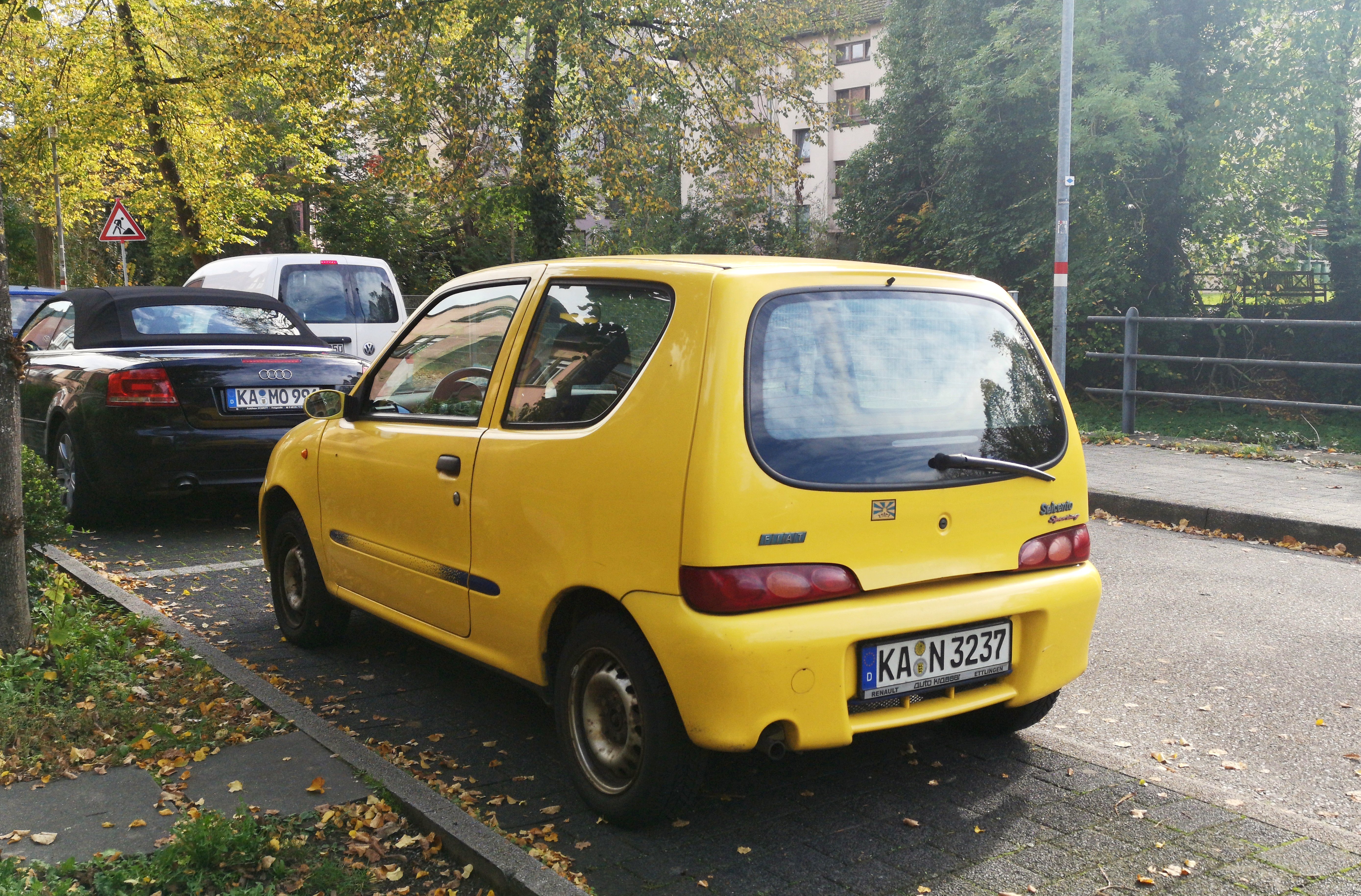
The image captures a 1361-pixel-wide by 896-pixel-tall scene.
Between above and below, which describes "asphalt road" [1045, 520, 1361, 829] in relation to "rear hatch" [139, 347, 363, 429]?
below

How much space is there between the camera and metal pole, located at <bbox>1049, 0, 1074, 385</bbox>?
1532cm

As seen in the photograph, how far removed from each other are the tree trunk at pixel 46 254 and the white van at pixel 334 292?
33.2 metres

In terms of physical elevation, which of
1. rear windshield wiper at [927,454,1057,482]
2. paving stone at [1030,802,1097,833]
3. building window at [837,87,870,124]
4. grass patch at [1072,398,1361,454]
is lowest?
paving stone at [1030,802,1097,833]

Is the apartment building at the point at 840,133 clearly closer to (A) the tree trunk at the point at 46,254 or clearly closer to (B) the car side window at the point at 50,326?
(A) the tree trunk at the point at 46,254

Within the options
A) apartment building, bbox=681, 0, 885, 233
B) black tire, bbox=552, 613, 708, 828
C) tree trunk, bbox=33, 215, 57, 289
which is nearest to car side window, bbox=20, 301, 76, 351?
black tire, bbox=552, 613, 708, 828

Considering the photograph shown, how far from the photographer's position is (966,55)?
2166 centimetres

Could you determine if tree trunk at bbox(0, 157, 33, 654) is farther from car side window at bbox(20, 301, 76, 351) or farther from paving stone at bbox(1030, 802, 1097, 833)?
car side window at bbox(20, 301, 76, 351)

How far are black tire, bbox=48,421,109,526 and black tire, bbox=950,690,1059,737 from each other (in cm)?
606

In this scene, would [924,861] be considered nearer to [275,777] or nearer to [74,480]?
[275,777]

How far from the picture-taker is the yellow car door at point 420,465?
13.5 ft

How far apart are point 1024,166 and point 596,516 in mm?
18685

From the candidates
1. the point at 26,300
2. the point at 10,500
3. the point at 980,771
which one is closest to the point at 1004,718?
the point at 980,771

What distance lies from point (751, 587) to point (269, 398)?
5.64m

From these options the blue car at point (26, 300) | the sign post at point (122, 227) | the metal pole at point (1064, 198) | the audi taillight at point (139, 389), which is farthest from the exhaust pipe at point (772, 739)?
the sign post at point (122, 227)
